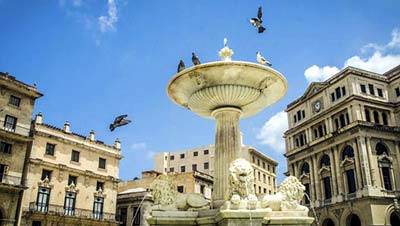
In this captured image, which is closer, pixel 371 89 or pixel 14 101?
pixel 14 101

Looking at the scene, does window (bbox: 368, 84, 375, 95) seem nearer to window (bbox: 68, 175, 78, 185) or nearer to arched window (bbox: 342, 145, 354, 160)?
arched window (bbox: 342, 145, 354, 160)

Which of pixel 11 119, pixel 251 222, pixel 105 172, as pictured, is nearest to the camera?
pixel 251 222

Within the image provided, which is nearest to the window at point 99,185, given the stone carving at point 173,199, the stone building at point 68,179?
the stone building at point 68,179

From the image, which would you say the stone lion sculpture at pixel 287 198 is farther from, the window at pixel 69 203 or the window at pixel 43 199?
the window at pixel 69 203

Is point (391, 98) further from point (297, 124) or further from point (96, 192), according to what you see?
point (96, 192)

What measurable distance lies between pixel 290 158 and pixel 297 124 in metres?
4.33

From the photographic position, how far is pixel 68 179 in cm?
3512

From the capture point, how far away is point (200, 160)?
62.0m

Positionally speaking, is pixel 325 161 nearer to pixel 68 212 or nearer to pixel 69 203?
pixel 69 203

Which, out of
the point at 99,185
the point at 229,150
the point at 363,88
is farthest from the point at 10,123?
the point at 363,88

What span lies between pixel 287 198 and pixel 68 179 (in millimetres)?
29533

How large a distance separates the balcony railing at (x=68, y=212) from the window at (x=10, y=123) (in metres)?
6.50

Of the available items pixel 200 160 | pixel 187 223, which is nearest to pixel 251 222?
pixel 187 223

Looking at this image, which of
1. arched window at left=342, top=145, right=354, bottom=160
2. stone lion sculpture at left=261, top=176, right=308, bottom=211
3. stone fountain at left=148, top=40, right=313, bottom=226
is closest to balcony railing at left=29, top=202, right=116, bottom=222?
arched window at left=342, top=145, right=354, bottom=160
